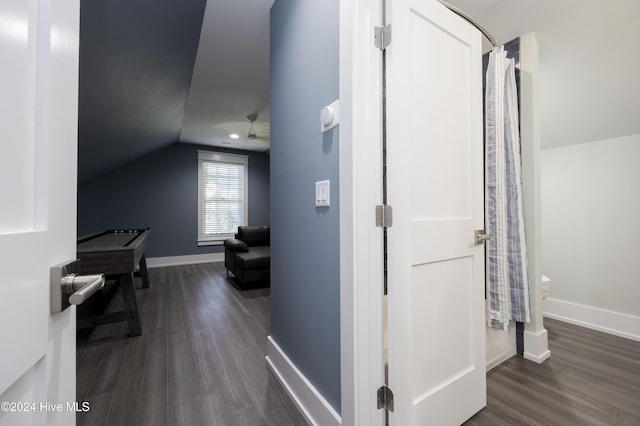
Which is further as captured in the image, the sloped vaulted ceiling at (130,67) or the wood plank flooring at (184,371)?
the sloped vaulted ceiling at (130,67)

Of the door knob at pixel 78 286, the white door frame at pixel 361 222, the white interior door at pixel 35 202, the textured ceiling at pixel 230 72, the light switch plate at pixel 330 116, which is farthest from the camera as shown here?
the textured ceiling at pixel 230 72

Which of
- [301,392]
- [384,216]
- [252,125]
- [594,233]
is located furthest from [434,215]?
[252,125]

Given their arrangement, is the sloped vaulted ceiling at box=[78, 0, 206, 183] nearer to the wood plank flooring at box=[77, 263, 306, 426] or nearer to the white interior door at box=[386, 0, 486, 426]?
the white interior door at box=[386, 0, 486, 426]

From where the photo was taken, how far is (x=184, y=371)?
177 cm

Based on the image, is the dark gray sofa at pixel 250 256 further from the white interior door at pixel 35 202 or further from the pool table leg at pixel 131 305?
the white interior door at pixel 35 202

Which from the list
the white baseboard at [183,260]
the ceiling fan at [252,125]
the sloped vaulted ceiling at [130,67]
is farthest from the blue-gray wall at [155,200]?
the ceiling fan at [252,125]

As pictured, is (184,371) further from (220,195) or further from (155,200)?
(220,195)

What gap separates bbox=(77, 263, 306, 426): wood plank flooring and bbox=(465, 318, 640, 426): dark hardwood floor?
123 centimetres

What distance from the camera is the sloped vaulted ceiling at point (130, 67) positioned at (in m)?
1.63

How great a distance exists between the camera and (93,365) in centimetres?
184

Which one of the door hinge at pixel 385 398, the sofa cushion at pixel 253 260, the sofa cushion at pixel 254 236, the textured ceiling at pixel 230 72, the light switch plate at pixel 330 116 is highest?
the textured ceiling at pixel 230 72

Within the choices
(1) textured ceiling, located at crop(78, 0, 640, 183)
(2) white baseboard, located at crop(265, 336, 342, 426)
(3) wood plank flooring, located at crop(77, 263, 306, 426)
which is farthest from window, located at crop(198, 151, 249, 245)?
(2) white baseboard, located at crop(265, 336, 342, 426)

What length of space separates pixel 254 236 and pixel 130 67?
319 cm

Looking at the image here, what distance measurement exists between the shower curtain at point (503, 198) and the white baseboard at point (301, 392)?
4.22 ft
